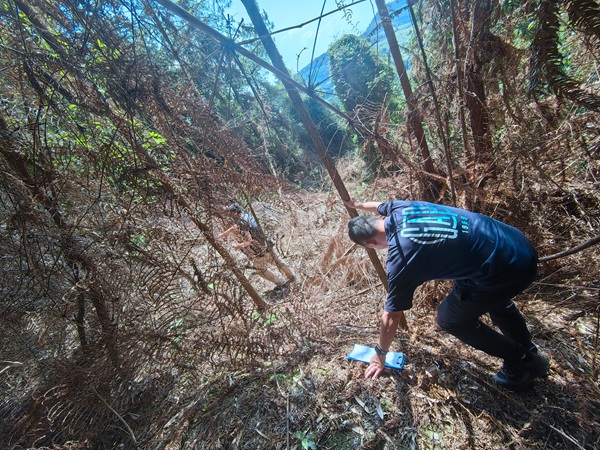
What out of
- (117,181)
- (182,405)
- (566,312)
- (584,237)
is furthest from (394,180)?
(182,405)

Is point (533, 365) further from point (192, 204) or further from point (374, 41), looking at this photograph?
point (192, 204)

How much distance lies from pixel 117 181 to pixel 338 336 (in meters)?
2.43

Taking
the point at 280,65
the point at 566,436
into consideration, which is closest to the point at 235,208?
the point at 280,65

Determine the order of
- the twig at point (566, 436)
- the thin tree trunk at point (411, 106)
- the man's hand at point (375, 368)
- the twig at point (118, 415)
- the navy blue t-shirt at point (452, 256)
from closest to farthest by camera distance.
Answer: the twig at point (566, 436)
the navy blue t-shirt at point (452, 256)
the man's hand at point (375, 368)
the twig at point (118, 415)
the thin tree trunk at point (411, 106)

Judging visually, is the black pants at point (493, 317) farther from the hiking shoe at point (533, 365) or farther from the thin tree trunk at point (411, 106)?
the thin tree trunk at point (411, 106)

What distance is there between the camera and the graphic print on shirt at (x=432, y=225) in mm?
1483

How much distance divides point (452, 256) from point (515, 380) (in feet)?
3.15

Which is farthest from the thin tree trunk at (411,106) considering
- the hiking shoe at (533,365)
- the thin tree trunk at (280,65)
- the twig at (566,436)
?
the twig at (566,436)

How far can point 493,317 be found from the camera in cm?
176

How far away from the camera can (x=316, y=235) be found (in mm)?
4766

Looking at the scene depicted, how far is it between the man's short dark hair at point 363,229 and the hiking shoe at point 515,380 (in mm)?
1259

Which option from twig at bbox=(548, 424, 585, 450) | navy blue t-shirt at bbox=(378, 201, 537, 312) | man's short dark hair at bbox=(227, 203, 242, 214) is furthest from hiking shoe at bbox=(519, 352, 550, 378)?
man's short dark hair at bbox=(227, 203, 242, 214)

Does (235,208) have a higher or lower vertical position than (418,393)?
higher

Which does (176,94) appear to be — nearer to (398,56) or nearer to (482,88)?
(398,56)
